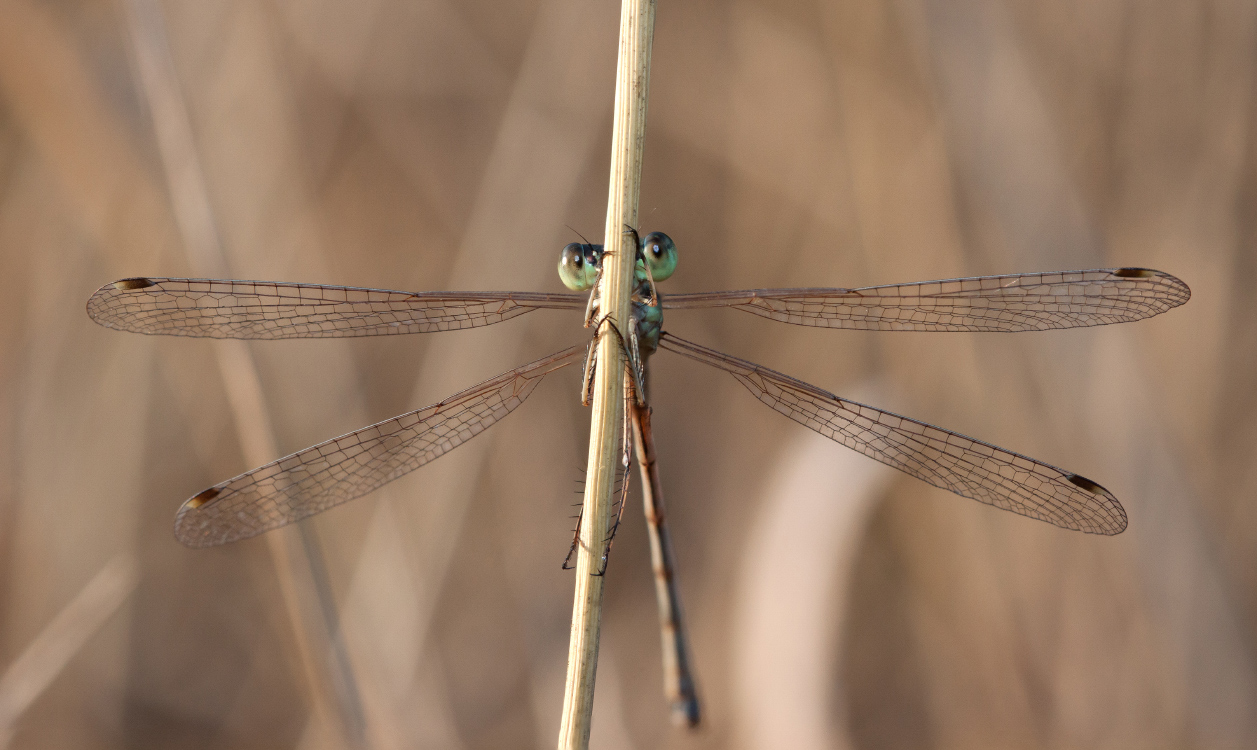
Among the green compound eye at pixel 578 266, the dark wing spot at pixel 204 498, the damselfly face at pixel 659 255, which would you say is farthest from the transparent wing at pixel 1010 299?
the dark wing spot at pixel 204 498

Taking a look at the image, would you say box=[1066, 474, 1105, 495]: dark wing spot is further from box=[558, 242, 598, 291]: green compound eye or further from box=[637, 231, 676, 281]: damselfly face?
box=[558, 242, 598, 291]: green compound eye

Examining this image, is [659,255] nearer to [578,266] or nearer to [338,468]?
[578,266]

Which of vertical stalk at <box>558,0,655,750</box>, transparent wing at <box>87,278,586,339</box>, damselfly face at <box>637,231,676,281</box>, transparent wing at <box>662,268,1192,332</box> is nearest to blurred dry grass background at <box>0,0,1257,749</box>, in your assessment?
transparent wing at <box>87,278,586,339</box>

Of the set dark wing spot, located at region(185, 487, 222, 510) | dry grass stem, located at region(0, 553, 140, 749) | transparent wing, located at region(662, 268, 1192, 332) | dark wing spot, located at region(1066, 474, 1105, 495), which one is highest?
transparent wing, located at region(662, 268, 1192, 332)

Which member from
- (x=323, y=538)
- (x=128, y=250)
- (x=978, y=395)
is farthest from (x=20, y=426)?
(x=978, y=395)

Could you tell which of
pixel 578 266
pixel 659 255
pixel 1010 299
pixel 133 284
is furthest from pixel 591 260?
pixel 1010 299

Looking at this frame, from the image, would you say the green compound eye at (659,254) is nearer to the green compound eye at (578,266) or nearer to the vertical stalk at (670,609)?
the green compound eye at (578,266)
